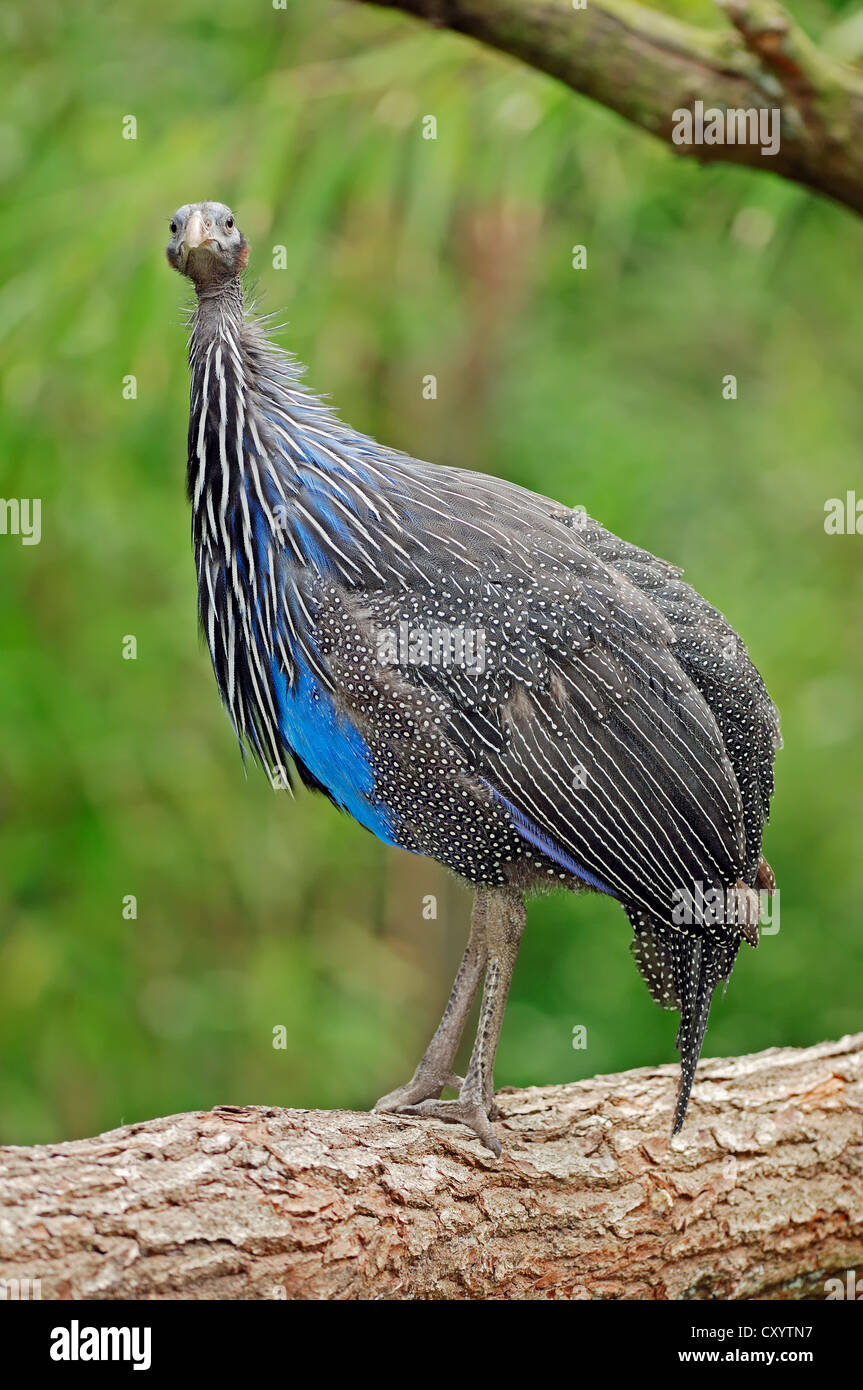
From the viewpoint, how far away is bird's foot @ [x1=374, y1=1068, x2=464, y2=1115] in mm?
3736

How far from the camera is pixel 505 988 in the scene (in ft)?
11.7

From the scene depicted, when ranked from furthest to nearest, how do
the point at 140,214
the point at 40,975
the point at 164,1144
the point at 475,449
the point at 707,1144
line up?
the point at 475,449
the point at 40,975
the point at 140,214
the point at 707,1144
the point at 164,1144

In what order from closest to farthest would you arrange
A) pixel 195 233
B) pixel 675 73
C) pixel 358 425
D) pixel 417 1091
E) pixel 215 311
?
pixel 195 233 → pixel 215 311 → pixel 417 1091 → pixel 675 73 → pixel 358 425

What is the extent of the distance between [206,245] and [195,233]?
0.04m

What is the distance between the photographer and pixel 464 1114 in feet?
11.8

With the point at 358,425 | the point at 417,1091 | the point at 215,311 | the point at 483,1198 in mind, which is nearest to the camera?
the point at 483,1198

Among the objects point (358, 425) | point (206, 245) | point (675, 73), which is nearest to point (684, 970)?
point (206, 245)

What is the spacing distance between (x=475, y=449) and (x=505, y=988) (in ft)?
16.8

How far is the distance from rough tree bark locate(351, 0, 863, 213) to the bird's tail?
2.07m

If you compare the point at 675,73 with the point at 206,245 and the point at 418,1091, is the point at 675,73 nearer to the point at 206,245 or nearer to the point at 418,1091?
the point at 206,245

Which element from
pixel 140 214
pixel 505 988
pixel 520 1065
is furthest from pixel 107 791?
pixel 505 988

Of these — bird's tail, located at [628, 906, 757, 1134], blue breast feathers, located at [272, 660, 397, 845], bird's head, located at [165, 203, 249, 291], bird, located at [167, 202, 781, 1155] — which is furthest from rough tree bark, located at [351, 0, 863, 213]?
bird's tail, located at [628, 906, 757, 1134]

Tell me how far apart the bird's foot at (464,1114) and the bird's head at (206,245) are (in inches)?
80.3

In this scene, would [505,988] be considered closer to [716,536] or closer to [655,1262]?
[655,1262]
